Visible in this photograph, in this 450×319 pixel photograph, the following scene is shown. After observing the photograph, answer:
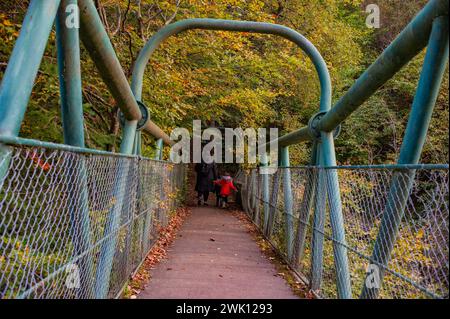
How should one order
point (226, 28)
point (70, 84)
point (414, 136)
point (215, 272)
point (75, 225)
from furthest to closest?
1. point (226, 28)
2. point (215, 272)
3. point (70, 84)
4. point (75, 225)
5. point (414, 136)

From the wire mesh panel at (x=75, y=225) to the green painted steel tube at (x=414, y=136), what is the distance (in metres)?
2.03

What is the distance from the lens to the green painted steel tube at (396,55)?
2682mm

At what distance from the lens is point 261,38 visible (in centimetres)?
1883

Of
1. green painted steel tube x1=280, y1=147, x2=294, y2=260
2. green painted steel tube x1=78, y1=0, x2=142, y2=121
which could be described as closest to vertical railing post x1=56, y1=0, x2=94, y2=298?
green painted steel tube x1=78, y1=0, x2=142, y2=121

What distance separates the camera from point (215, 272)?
18.4 ft

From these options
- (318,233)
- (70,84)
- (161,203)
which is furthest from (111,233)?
(161,203)

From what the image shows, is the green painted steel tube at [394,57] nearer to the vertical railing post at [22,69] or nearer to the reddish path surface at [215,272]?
the reddish path surface at [215,272]

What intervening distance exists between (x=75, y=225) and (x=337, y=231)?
7.88 feet

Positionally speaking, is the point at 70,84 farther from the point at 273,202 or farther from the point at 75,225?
the point at 273,202

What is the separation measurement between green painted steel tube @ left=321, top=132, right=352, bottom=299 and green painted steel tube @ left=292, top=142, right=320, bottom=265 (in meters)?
0.54

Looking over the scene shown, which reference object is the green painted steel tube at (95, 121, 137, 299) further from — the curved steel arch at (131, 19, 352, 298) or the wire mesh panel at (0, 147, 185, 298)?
the curved steel arch at (131, 19, 352, 298)

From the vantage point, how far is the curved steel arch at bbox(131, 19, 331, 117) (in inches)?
239

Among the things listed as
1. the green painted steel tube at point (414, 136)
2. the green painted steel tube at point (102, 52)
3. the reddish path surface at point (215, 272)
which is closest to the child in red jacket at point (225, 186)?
the reddish path surface at point (215, 272)
